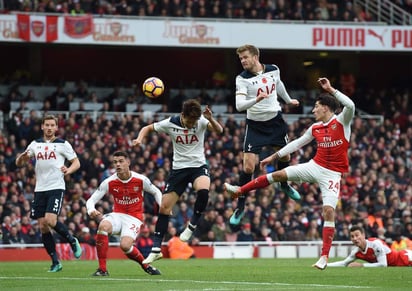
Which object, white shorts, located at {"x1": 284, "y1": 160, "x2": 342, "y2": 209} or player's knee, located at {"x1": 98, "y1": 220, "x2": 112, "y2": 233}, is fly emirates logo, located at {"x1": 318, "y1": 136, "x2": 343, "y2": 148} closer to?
white shorts, located at {"x1": 284, "y1": 160, "x2": 342, "y2": 209}

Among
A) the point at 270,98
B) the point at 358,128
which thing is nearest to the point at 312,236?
the point at 358,128

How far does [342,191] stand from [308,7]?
25.6 ft

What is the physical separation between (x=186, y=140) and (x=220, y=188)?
526 inches

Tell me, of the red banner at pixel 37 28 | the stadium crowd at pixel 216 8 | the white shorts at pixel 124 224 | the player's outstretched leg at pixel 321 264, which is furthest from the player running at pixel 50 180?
the stadium crowd at pixel 216 8

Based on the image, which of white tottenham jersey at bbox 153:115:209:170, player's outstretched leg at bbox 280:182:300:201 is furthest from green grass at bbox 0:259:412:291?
white tottenham jersey at bbox 153:115:209:170

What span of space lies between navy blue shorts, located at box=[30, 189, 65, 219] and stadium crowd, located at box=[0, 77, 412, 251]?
7.72m

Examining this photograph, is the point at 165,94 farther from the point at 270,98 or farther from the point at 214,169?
the point at 270,98

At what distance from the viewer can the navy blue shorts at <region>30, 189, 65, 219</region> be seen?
18172mm

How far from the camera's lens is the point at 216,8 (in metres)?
35.0

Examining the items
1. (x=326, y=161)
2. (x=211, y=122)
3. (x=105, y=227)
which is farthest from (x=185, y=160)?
(x=326, y=161)

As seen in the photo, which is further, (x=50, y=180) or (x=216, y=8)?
(x=216, y=8)

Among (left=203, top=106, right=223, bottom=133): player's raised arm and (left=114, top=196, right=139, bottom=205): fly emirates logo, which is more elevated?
(left=203, top=106, right=223, bottom=133): player's raised arm

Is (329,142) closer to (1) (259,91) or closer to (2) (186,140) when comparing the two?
(1) (259,91)

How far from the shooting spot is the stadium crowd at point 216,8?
3316cm
